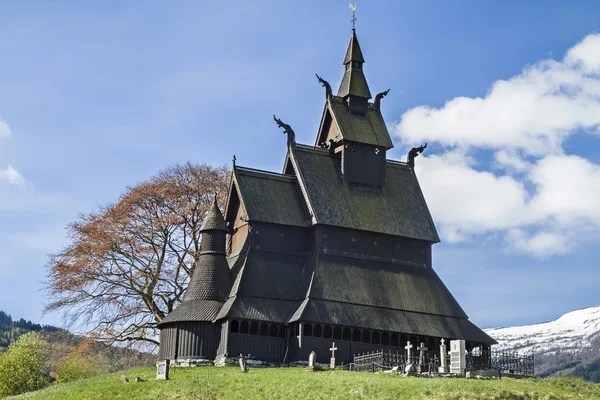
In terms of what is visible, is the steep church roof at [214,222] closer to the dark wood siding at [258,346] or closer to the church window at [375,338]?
the dark wood siding at [258,346]

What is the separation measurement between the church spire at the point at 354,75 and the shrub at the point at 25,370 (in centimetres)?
3023

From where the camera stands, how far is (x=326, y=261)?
6350 cm

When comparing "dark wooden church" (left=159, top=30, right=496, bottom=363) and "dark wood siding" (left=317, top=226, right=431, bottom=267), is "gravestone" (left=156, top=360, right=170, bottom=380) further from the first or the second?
"dark wood siding" (left=317, top=226, right=431, bottom=267)

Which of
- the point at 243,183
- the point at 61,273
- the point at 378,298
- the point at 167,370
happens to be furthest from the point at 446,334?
the point at 61,273

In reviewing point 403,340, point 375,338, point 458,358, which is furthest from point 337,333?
point 458,358

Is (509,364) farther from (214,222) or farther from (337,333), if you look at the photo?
(214,222)

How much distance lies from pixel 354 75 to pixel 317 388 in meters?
34.5

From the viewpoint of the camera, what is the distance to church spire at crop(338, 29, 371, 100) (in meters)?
71.0

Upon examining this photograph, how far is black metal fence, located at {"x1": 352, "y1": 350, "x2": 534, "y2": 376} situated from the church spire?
21.1m

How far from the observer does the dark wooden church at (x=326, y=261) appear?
194 ft

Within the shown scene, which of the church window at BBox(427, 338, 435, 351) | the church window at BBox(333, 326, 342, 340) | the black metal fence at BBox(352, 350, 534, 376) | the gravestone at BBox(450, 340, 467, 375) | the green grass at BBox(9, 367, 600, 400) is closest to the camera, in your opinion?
the green grass at BBox(9, 367, 600, 400)

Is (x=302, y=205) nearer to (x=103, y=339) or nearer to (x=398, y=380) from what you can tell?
(x=103, y=339)

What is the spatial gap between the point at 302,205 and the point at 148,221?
484 inches

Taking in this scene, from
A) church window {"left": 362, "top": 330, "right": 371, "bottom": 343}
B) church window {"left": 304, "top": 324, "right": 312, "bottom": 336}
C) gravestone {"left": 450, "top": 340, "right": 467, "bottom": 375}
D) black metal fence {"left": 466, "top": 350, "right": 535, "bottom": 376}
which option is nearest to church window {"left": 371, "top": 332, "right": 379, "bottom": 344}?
church window {"left": 362, "top": 330, "right": 371, "bottom": 343}
